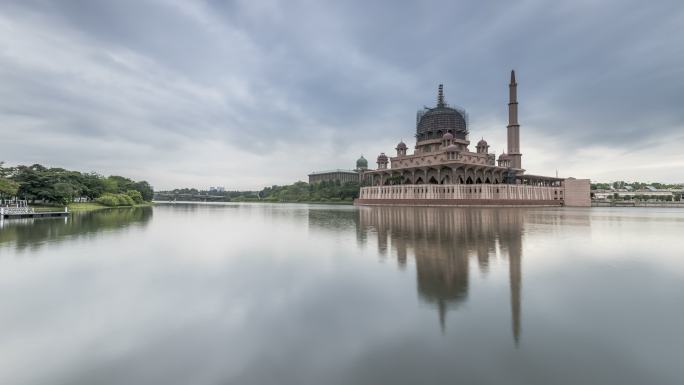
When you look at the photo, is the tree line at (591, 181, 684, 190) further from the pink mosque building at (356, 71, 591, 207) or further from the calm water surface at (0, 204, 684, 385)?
the calm water surface at (0, 204, 684, 385)

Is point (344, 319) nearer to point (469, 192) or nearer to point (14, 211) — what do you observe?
point (14, 211)

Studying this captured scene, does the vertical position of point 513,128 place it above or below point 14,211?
above

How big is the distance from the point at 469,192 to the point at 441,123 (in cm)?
2273

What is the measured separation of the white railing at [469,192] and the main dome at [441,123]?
17.6 metres

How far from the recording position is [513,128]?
278 feet

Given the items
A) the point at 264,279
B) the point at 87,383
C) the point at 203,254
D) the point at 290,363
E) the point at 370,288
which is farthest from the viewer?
the point at 203,254

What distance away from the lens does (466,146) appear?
83.9 meters

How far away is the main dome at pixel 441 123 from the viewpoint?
8269 centimetres

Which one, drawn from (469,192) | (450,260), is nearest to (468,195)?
(469,192)

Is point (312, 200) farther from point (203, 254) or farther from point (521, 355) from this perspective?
point (521, 355)

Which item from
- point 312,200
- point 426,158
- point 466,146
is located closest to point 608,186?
point 466,146

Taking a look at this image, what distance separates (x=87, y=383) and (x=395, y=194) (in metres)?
77.8

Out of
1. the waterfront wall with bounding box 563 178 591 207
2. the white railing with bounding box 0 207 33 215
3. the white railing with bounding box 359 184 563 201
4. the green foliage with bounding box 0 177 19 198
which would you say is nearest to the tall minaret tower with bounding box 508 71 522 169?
the white railing with bounding box 359 184 563 201

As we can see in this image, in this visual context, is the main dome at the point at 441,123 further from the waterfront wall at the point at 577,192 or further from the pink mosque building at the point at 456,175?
the waterfront wall at the point at 577,192
